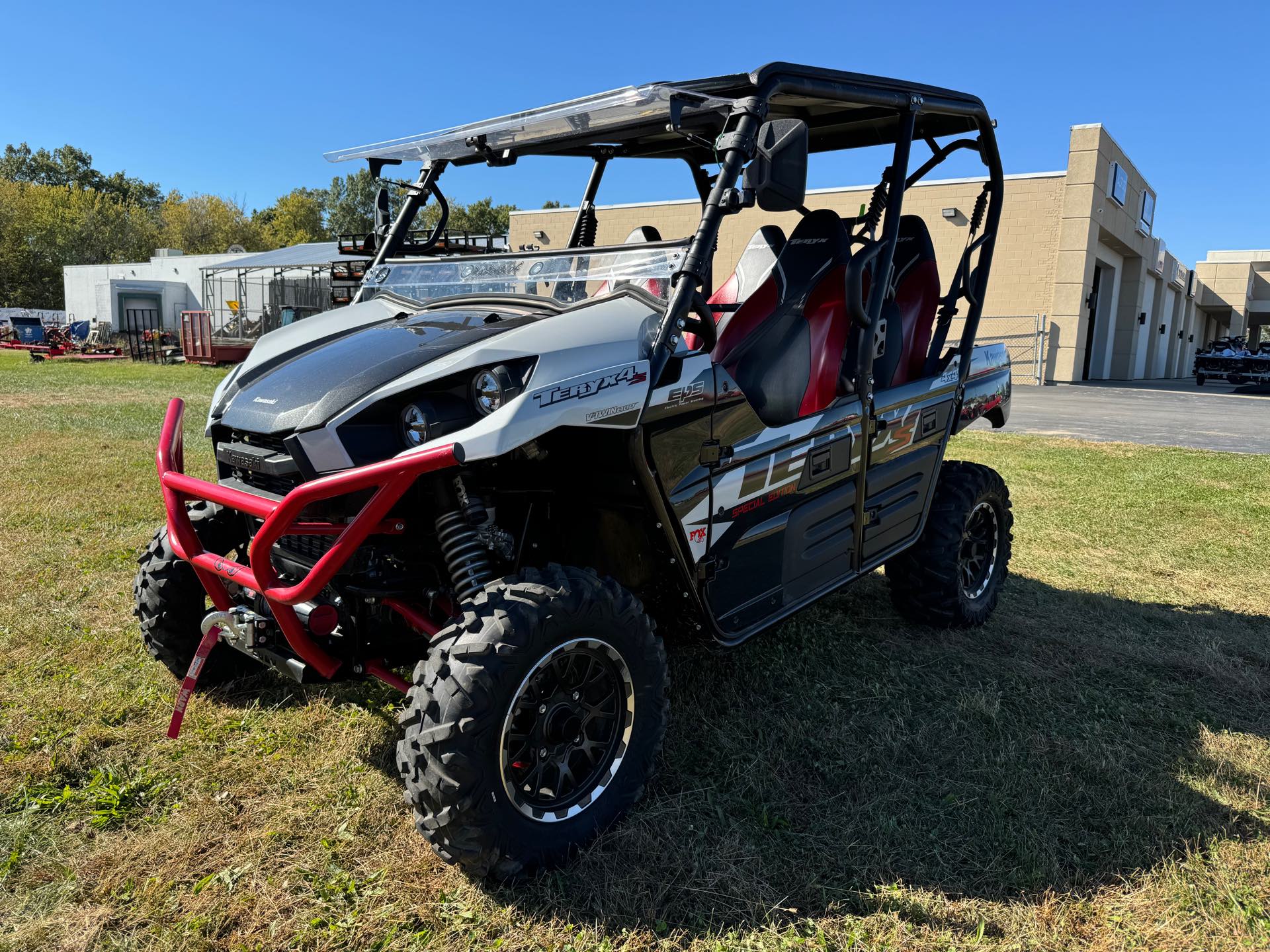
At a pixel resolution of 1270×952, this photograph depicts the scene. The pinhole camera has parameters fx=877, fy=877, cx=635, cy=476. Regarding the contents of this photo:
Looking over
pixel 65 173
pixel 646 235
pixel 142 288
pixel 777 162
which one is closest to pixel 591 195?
pixel 646 235

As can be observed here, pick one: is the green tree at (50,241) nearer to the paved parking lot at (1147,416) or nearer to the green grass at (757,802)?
the paved parking lot at (1147,416)

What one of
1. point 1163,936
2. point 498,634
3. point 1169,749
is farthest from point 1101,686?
point 498,634

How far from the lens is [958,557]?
434 centimetres

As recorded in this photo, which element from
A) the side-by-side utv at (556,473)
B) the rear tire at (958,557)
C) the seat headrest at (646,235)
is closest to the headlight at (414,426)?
the side-by-side utv at (556,473)

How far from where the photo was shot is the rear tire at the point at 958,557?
4.31 meters

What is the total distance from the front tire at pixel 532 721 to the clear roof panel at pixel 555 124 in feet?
5.00

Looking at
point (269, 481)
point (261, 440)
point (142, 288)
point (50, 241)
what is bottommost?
point (269, 481)

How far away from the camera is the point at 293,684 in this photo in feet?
11.6

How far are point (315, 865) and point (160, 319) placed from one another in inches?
1789

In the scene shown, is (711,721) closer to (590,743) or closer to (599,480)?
(590,743)

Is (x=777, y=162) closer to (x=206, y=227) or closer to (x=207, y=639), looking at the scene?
(x=207, y=639)

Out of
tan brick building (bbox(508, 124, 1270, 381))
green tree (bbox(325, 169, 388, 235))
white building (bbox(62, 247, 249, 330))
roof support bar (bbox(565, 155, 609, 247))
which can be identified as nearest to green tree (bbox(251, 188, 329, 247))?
green tree (bbox(325, 169, 388, 235))

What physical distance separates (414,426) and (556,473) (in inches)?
22.7

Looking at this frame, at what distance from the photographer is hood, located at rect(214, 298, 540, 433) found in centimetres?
250
